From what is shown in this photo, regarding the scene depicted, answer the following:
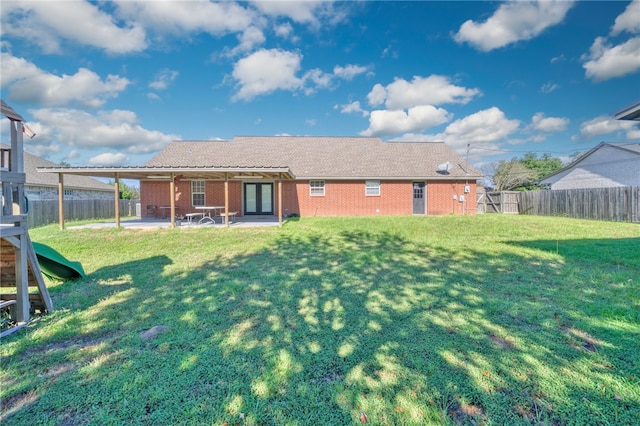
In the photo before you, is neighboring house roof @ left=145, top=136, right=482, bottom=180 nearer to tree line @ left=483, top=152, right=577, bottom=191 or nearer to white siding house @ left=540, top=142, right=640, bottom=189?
white siding house @ left=540, top=142, right=640, bottom=189

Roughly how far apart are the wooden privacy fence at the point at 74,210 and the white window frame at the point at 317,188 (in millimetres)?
12795

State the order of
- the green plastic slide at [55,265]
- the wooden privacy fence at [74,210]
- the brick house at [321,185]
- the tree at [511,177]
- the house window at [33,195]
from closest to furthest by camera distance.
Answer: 1. the green plastic slide at [55,265]
2. the wooden privacy fence at [74,210]
3. the brick house at [321,185]
4. the house window at [33,195]
5. the tree at [511,177]

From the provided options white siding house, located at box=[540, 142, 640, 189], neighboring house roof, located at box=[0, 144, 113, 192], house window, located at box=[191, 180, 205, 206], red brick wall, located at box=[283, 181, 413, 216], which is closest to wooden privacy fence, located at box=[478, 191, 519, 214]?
white siding house, located at box=[540, 142, 640, 189]

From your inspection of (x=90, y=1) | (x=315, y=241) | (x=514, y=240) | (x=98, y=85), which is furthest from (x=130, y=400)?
Result: (x=98, y=85)

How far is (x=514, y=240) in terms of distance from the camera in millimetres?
8812

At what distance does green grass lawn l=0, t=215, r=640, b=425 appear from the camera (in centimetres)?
197

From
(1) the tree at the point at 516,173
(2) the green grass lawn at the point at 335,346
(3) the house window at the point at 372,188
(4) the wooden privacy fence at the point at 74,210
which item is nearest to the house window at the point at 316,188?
(3) the house window at the point at 372,188

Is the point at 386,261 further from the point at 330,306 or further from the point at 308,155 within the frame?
the point at 308,155

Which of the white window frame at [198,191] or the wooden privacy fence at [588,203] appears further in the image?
the white window frame at [198,191]

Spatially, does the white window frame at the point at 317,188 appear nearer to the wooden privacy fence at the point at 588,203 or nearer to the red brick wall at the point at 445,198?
the red brick wall at the point at 445,198

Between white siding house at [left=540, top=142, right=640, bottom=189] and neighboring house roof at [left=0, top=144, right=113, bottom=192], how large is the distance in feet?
116

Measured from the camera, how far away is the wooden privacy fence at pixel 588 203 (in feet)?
44.8

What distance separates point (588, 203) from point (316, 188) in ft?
48.8

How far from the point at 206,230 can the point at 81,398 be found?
9.01m
